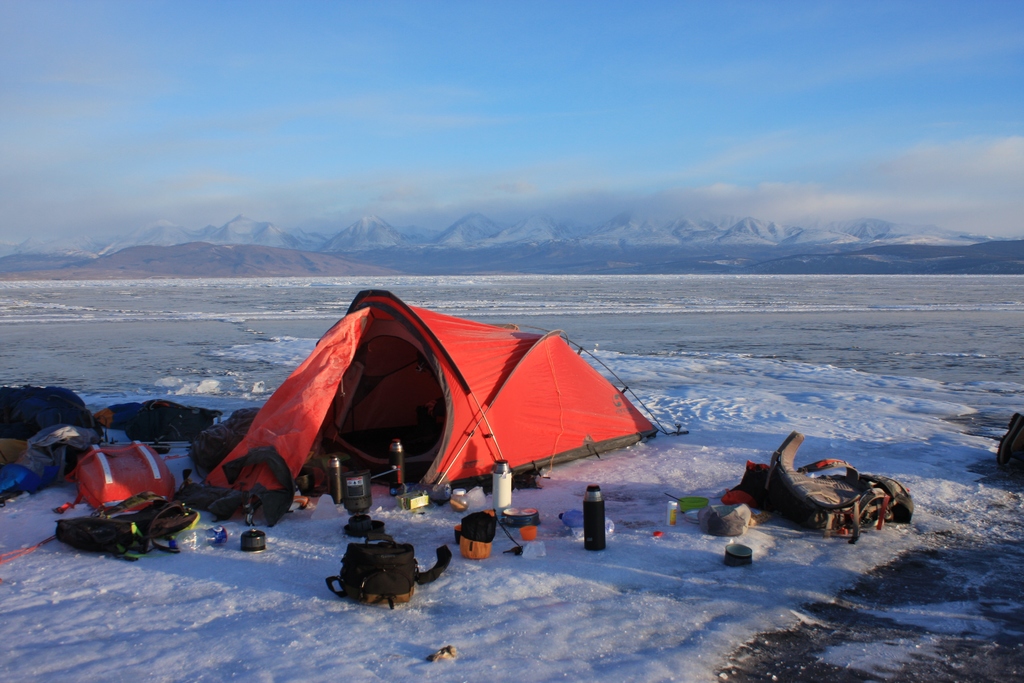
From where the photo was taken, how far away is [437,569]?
5.17 metres

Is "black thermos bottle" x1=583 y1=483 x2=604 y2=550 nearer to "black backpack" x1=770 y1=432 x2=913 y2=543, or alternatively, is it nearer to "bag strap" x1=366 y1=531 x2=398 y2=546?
"bag strap" x1=366 y1=531 x2=398 y2=546

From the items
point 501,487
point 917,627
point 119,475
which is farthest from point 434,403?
point 917,627

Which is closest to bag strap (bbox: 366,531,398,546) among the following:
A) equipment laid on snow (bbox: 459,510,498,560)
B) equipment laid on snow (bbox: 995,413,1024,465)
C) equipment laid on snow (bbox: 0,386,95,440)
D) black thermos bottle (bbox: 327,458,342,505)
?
equipment laid on snow (bbox: 459,510,498,560)

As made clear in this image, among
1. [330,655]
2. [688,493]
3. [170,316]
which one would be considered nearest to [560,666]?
[330,655]

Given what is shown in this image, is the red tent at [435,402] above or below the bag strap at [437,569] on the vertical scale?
above

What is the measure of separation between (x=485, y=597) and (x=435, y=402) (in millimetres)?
4788

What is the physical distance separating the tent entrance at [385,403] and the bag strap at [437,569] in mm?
3201

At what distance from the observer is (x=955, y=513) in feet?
22.0

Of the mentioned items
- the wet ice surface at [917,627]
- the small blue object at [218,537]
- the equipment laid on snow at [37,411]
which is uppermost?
the equipment laid on snow at [37,411]

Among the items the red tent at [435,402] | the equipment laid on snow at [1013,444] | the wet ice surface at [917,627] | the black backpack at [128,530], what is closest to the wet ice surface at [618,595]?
the wet ice surface at [917,627]

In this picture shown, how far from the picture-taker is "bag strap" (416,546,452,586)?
16.7 ft

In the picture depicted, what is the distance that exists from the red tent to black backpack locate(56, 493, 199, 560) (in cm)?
90

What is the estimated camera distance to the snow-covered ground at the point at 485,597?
13.4 feet

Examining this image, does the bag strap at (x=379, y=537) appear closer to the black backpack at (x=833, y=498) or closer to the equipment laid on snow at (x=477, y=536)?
the equipment laid on snow at (x=477, y=536)
